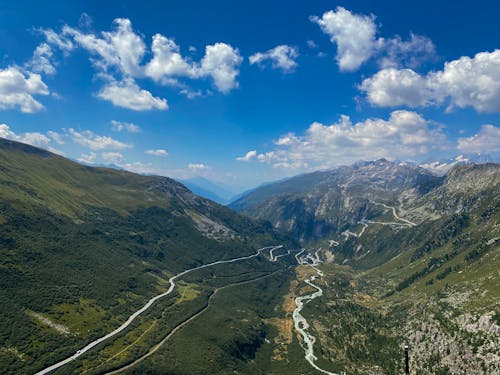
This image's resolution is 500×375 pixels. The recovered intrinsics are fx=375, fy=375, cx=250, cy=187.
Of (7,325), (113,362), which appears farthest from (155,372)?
(7,325)

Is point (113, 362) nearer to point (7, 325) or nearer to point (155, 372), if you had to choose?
point (155, 372)

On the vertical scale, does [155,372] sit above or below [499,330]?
below

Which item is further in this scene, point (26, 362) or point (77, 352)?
point (77, 352)

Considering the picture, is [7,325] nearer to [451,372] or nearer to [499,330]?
[451,372]

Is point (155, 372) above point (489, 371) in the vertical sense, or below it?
below

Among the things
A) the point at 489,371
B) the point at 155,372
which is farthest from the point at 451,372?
the point at 155,372

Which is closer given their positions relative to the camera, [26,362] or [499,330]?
[26,362]

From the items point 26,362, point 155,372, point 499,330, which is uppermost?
point 499,330

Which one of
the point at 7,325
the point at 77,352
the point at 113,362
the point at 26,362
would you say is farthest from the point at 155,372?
the point at 7,325
